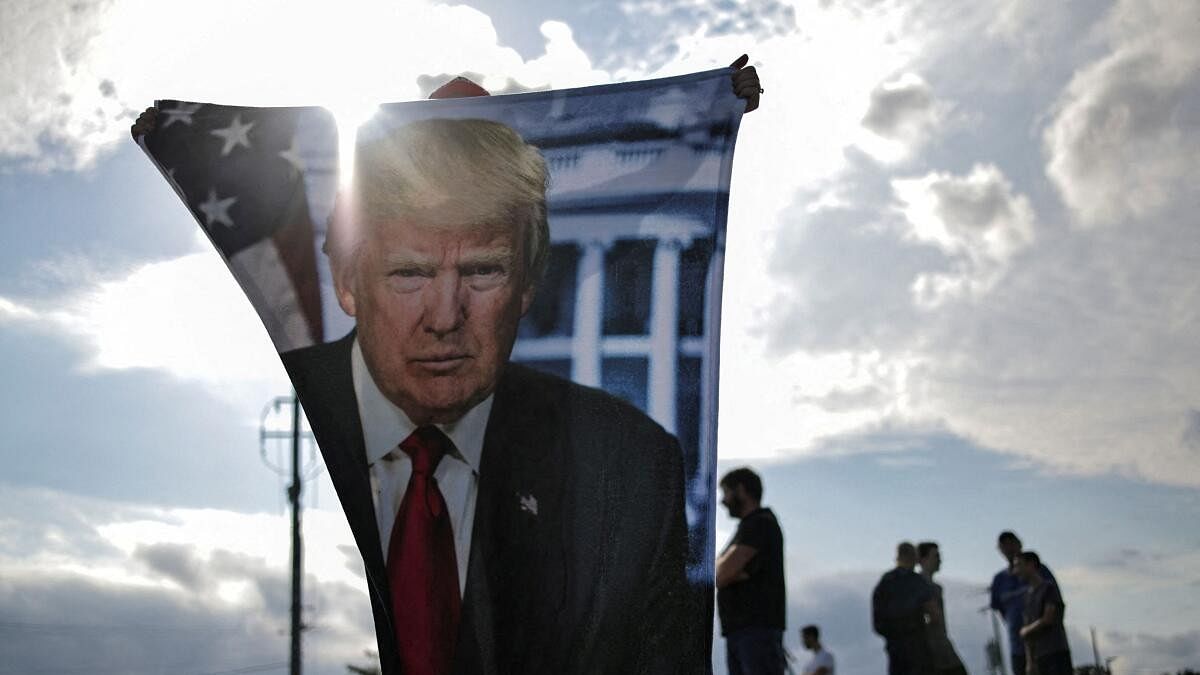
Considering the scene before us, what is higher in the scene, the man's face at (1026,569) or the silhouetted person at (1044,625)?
the man's face at (1026,569)

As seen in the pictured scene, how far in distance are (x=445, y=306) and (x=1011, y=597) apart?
5980 mm

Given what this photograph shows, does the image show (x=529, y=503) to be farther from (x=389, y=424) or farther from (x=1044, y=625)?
(x=1044, y=625)

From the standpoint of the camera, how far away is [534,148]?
4.86 m

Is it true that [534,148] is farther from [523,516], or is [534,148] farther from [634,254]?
[523,516]

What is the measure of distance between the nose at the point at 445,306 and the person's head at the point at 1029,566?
5.52 meters

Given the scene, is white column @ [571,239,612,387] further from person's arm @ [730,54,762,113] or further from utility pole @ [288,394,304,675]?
utility pole @ [288,394,304,675]

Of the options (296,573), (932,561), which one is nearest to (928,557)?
(932,561)

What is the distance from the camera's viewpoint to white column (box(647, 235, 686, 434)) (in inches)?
179

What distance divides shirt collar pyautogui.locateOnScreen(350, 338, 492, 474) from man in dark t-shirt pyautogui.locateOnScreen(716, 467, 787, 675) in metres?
2.19

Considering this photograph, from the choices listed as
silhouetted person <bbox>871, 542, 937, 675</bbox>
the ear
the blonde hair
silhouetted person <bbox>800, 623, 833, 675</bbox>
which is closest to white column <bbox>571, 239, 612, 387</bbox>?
the blonde hair

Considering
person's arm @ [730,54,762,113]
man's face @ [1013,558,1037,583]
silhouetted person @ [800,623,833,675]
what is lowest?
silhouetted person @ [800,623,833,675]

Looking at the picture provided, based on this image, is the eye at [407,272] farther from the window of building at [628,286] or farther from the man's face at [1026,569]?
the man's face at [1026,569]

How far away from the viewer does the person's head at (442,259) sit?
4656mm

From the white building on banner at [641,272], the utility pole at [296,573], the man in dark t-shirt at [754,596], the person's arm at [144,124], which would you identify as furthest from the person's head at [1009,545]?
the utility pole at [296,573]
